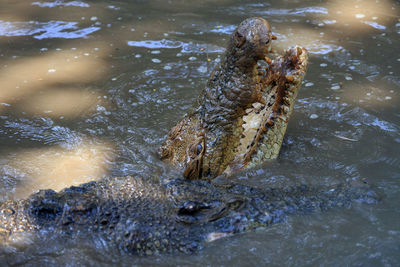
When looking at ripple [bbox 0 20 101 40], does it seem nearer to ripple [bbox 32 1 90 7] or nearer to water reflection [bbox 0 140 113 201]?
ripple [bbox 32 1 90 7]

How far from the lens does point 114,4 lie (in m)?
7.52

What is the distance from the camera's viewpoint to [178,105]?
4922 mm

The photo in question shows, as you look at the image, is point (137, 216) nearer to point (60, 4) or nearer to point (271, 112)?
point (271, 112)

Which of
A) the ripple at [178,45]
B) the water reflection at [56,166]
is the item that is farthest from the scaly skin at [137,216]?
the ripple at [178,45]

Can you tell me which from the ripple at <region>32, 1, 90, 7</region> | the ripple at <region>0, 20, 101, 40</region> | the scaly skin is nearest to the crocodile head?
the scaly skin

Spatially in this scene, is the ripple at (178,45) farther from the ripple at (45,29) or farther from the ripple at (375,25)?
the ripple at (375,25)

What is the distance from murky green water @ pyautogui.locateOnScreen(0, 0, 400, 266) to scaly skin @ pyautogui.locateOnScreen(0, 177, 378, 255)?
8 cm

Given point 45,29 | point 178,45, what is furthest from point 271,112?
point 45,29

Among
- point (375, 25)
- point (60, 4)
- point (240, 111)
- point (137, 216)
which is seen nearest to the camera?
point (137, 216)

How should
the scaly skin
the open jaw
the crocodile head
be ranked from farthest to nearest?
the open jaw, the crocodile head, the scaly skin

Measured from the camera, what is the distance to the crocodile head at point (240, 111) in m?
2.91

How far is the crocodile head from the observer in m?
2.91

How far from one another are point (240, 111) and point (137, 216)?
3.50 ft

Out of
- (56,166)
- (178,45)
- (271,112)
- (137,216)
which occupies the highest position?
(178,45)
